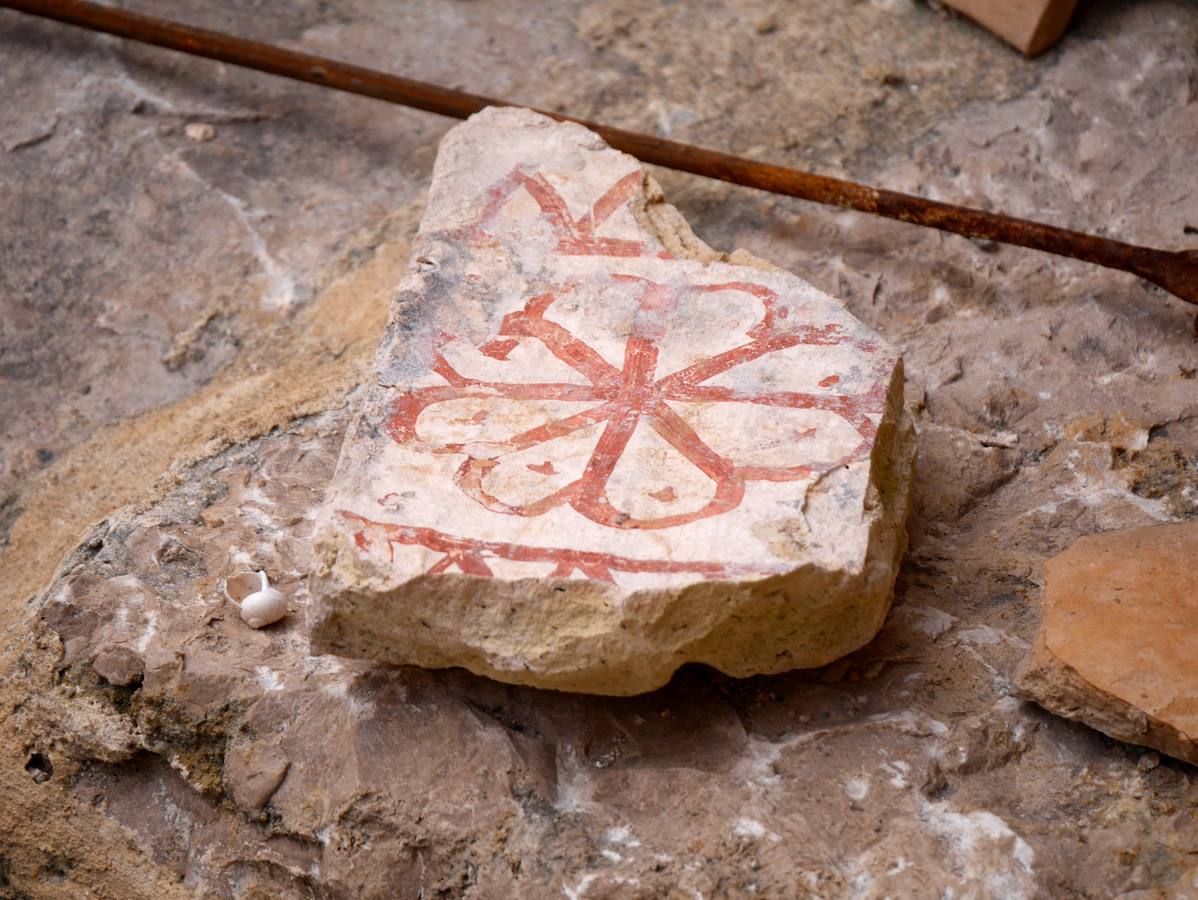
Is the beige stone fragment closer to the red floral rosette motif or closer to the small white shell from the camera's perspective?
the red floral rosette motif

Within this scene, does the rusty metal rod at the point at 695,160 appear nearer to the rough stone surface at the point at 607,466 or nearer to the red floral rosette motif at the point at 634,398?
the rough stone surface at the point at 607,466

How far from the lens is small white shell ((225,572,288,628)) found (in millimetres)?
2576

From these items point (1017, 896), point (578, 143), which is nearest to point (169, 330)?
point (578, 143)

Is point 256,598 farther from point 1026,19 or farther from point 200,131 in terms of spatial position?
point 1026,19

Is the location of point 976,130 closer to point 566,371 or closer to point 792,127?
point 792,127

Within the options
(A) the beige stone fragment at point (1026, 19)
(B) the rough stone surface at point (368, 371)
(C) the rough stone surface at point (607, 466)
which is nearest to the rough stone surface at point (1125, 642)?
(B) the rough stone surface at point (368, 371)

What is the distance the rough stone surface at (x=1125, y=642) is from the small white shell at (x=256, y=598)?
4.46 ft

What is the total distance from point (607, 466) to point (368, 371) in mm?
958

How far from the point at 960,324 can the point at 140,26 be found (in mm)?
2349

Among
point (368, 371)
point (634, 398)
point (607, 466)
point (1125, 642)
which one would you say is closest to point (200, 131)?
point (368, 371)

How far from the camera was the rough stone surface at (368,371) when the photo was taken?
7.52ft

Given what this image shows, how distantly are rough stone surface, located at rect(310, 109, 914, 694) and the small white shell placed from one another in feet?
0.95

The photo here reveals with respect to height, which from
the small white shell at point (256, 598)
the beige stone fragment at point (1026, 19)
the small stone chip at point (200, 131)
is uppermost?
the beige stone fragment at point (1026, 19)

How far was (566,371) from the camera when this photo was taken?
8.72 ft
